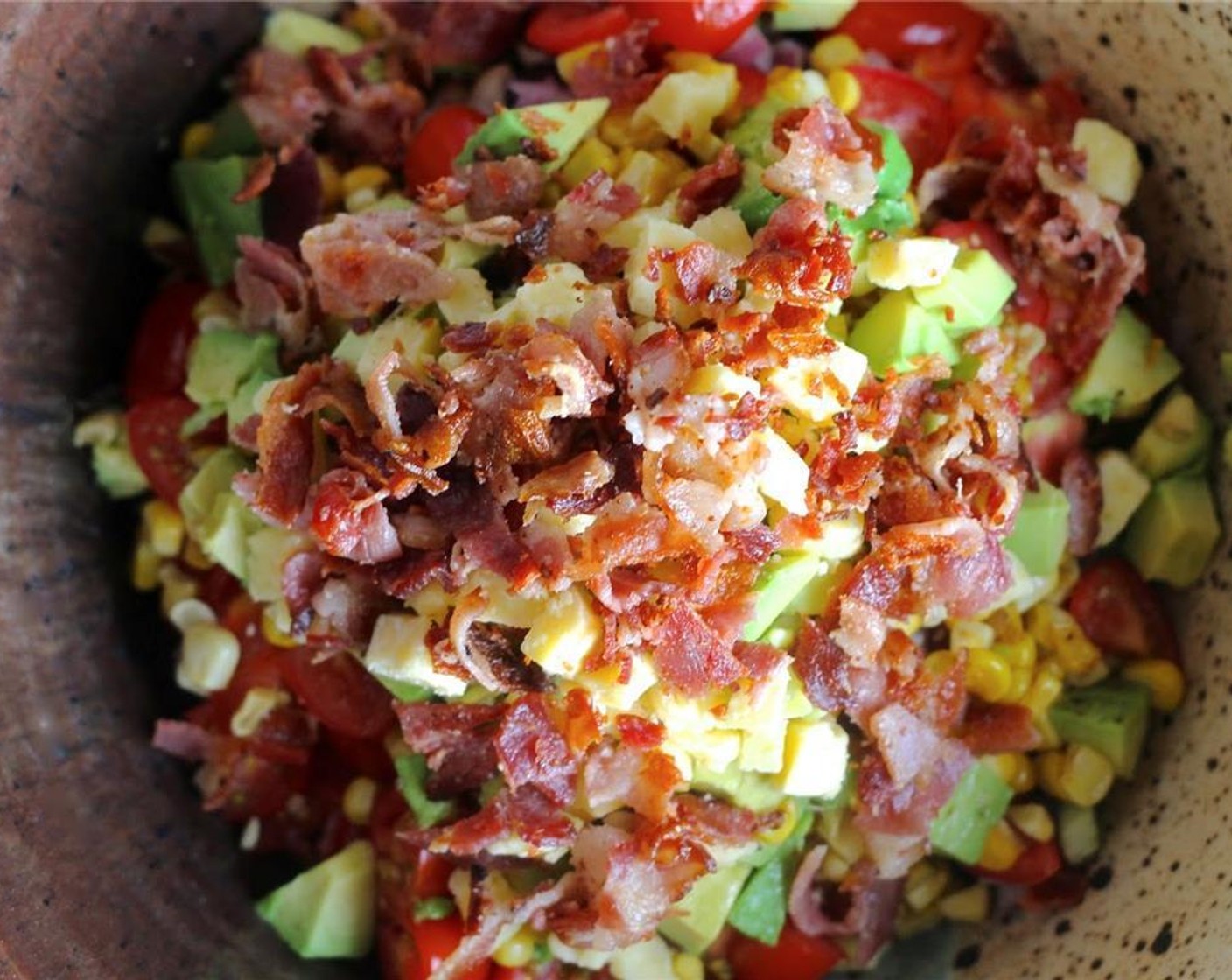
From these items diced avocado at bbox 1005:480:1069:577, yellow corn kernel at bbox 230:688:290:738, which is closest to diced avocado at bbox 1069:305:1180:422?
diced avocado at bbox 1005:480:1069:577

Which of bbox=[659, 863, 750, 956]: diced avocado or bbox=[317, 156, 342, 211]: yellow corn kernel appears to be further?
bbox=[317, 156, 342, 211]: yellow corn kernel

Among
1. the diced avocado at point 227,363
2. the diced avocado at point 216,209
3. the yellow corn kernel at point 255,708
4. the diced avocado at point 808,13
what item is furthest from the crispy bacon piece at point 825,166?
the yellow corn kernel at point 255,708

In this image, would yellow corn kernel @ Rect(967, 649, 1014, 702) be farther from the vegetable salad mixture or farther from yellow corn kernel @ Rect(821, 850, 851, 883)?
yellow corn kernel @ Rect(821, 850, 851, 883)

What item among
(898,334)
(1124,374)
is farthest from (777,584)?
(1124,374)

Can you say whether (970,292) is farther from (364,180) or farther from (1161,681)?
(364,180)

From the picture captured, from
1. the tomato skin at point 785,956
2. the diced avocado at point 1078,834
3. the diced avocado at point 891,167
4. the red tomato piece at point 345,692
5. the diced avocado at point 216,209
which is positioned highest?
the diced avocado at point 891,167

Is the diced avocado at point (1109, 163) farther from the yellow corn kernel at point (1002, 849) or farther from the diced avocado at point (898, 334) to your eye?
the yellow corn kernel at point (1002, 849)
